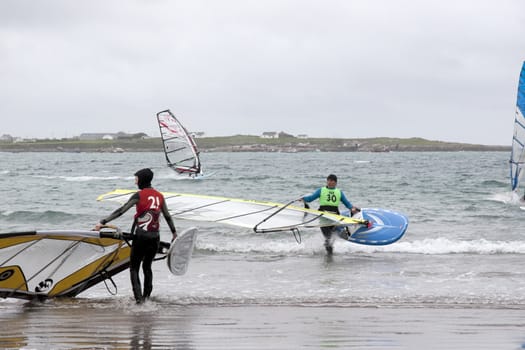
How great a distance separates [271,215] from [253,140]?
134103mm

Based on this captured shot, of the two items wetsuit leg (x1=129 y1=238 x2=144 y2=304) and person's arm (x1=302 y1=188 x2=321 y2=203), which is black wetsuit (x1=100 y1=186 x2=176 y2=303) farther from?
person's arm (x1=302 y1=188 x2=321 y2=203)

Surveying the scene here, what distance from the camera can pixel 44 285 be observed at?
7.65m

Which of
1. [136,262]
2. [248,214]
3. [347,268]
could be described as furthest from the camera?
[248,214]

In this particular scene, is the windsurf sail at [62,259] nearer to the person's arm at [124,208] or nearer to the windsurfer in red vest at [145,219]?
the windsurfer in red vest at [145,219]

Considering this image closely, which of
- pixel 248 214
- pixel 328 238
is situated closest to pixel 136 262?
pixel 248 214

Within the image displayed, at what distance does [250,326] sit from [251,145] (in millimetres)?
133341

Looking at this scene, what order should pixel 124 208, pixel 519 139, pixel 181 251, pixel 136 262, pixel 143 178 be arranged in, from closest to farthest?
pixel 124 208
pixel 143 178
pixel 136 262
pixel 181 251
pixel 519 139

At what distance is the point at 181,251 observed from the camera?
7.57 m

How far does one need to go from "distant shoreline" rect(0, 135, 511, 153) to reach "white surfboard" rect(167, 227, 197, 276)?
401ft

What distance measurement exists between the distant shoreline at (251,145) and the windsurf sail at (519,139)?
11100 centimetres

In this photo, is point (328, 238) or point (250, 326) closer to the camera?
point (250, 326)

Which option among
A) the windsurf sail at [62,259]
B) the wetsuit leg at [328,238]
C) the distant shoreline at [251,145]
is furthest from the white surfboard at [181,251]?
the distant shoreline at [251,145]

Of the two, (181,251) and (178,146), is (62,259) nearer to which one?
(181,251)

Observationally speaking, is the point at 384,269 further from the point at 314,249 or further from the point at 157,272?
the point at 157,272
